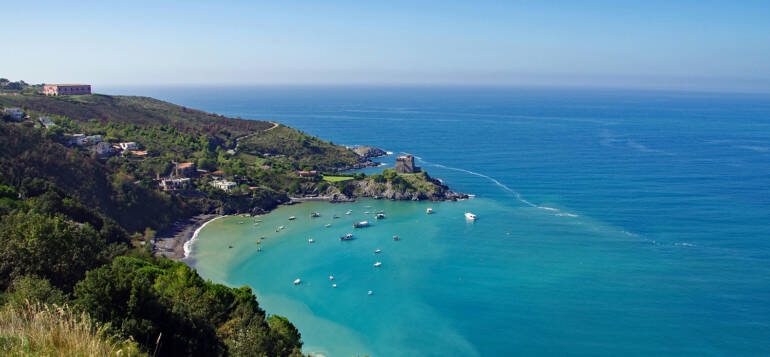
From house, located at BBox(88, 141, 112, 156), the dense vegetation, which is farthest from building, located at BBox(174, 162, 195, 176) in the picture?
house, located at BBox(88, 141, 112, 156)

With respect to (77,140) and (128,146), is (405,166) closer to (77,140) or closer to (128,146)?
(128,146)

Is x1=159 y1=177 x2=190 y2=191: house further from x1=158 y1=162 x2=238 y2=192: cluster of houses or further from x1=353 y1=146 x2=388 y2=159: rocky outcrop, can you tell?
x1=353 y1=146 x2=388 y2=159: rocky outcrop

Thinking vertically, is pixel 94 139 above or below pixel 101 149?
above

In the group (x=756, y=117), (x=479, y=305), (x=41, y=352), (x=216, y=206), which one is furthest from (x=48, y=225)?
(x=756, y=117)

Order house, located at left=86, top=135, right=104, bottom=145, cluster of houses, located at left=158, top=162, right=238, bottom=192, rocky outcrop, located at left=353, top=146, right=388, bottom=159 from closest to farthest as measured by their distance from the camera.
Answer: cluster of houses, located at left=158, top=162, right=238, bottom=192
house, located at left=86, top=135, right=104, bottom=145
rocky outcrop, located at left=353, top=146, right=388, bottom=159

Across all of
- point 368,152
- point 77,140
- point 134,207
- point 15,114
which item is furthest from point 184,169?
point 368,152

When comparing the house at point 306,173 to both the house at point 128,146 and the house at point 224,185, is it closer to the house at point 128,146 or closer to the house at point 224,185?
the house at point 224,185

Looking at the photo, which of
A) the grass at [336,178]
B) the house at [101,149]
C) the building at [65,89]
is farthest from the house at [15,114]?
the grass at [336,178]
